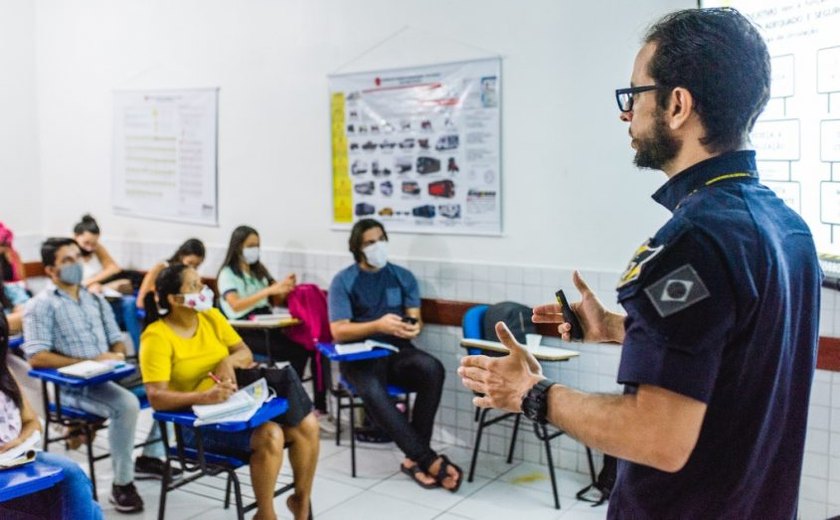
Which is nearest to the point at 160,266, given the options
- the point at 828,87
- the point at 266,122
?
the point at 266,122

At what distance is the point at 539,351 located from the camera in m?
3.99

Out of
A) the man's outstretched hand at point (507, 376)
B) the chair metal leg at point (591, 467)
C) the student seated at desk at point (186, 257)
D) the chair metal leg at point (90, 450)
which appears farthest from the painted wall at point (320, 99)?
the man's outstretched hand at point (507, 376)

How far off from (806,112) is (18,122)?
627 cm

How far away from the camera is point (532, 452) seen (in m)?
4.63

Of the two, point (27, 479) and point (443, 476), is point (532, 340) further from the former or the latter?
point (27, 479)

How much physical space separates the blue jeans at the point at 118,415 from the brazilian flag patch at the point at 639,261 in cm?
328

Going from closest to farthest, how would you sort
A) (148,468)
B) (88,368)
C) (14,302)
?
(88,368) → (148,468) → (14,302)

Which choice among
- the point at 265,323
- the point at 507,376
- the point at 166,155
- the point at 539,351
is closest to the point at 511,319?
the point at 539,351

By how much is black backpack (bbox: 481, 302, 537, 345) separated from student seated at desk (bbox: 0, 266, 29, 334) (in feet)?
9.05

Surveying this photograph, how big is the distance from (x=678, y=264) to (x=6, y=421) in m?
2.73

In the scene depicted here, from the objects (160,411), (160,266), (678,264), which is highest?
(678,264)

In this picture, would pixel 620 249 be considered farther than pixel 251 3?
No

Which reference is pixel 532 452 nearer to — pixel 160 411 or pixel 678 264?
pixel 160 411

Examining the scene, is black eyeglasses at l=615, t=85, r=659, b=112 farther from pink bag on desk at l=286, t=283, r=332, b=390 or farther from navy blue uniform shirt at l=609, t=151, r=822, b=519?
pink bag on desk at l=286, t=283, r=332, b=390
